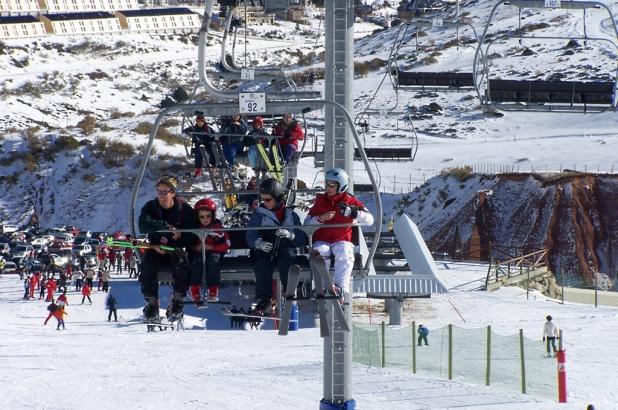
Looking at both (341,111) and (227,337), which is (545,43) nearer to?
(227,337)

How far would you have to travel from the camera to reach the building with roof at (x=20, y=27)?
116875mm

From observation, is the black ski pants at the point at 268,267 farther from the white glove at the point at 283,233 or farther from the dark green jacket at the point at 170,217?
the dark green jacket at the point at 170,217

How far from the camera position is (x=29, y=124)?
3568 inches

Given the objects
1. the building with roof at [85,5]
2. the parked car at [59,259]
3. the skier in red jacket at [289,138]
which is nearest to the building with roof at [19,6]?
the building with roof at [85,5]

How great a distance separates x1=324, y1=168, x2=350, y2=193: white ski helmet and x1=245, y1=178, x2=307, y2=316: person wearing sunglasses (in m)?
0.54

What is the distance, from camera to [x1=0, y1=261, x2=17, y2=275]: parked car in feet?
162

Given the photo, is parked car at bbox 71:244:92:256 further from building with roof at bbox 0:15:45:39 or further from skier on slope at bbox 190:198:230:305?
building with roof at bbox 0:15:45:39

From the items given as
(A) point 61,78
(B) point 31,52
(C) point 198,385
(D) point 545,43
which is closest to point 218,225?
(C) point 198,385

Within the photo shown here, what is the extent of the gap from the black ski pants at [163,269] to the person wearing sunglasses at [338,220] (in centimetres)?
136

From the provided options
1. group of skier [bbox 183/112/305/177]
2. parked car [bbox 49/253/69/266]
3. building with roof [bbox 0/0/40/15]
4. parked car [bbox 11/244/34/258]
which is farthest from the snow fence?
building with roof [bbox 0/0/40/15]

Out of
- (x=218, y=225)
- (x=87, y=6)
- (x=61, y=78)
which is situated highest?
(x=87, y=6)

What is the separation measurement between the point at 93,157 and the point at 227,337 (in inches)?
1751

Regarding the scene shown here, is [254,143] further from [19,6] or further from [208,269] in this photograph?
[19,6]

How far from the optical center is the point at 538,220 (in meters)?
57.8
